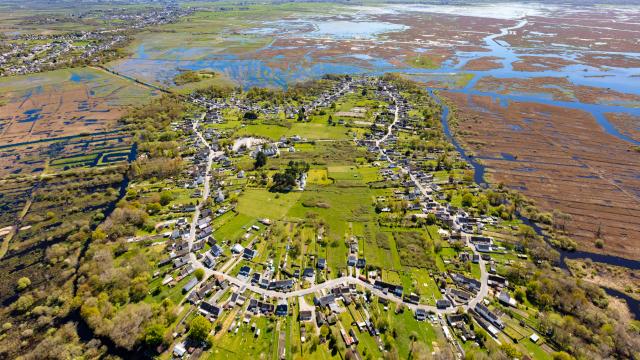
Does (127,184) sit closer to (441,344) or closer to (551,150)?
(441,344)

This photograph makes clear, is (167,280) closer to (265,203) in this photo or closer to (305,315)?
(305,315)

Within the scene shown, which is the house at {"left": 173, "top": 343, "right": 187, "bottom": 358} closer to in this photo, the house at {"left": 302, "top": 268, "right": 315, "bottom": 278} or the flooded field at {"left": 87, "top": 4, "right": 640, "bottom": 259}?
the house at {"left": 302, "top": 268, "right": 315, "bottom": 278}

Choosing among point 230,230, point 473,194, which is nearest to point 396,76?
point 473,194

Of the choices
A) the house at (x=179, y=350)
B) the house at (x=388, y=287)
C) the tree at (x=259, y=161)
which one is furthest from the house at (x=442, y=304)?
the tree at (x=259, y=161)

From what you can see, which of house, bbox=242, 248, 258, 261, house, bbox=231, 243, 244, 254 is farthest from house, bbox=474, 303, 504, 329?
house, bbox=231, 243, 244, 254

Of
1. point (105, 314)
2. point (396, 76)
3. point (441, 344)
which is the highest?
point (396, 76)

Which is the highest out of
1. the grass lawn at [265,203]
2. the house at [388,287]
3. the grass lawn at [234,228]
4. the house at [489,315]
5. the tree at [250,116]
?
the tree at [250,116]

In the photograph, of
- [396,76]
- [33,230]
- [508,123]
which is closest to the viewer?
[33,230]

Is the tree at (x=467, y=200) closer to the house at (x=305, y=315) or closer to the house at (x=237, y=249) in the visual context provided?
the house at (x=305, y=315)
